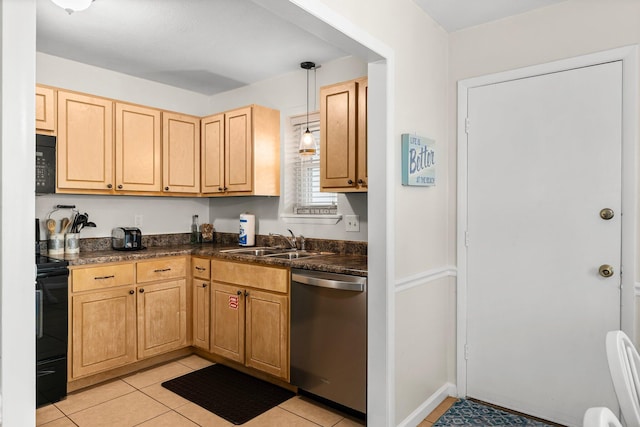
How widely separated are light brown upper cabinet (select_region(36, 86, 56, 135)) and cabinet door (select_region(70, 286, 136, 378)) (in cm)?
125

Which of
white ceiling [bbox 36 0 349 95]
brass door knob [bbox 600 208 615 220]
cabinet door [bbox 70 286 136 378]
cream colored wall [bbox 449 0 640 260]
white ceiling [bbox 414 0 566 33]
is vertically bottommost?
cabinet door [bbox 70 286 136 378]

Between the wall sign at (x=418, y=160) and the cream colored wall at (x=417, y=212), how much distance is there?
0.05 meters

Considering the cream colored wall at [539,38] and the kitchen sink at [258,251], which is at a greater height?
the cream colored wall at [539,38]

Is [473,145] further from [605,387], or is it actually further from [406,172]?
[605,387]

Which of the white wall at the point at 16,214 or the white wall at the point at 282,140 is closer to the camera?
the white wall at the point at 16,214

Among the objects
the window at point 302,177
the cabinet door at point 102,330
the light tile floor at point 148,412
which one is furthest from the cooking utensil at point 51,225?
the window at point 302,177

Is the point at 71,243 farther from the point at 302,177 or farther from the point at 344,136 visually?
the point at 344,136

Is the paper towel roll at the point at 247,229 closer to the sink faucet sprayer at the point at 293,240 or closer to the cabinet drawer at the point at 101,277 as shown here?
the sink faucet sprayer at the point at 293,240

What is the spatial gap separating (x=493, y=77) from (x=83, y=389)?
11.9 feet

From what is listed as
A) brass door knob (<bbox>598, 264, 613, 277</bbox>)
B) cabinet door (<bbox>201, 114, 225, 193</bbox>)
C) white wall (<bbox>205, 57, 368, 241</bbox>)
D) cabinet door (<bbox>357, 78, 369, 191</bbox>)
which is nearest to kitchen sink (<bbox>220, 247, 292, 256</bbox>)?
white wall (<bbox>205, 57, 368, 241</bbox>)

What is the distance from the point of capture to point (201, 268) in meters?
3.48

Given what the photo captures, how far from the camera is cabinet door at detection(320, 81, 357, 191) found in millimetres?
2801

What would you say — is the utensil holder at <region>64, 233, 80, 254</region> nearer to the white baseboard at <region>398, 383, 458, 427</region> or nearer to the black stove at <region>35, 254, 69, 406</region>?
the black stove at <region>35, 254, 69, 406</region>

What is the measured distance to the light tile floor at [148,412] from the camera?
8.22ft
